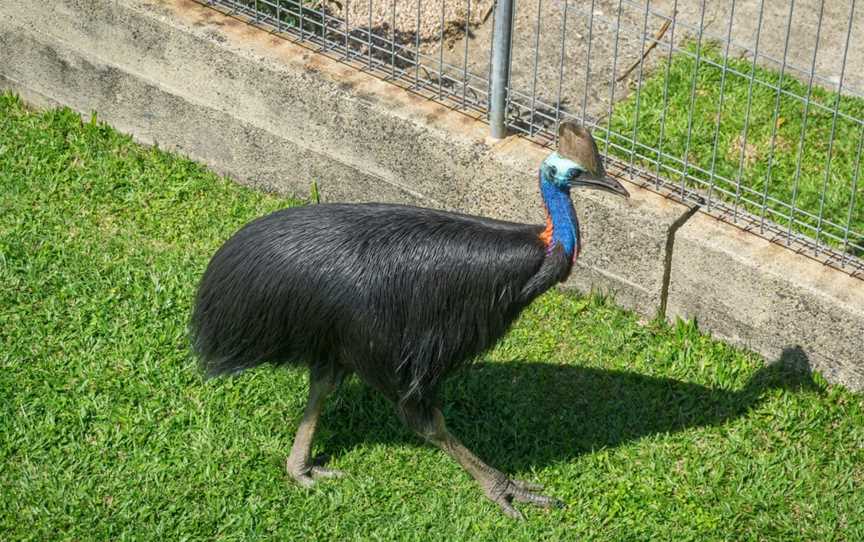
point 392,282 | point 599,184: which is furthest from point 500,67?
point 392,282

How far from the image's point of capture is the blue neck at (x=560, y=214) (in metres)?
5.08

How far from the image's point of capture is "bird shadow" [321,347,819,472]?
19.3ft

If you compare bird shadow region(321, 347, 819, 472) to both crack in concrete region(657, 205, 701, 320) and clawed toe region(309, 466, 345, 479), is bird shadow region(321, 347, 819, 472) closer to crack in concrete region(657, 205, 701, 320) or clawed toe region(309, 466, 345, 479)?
clawed toe region(309, 466, 345, 479)

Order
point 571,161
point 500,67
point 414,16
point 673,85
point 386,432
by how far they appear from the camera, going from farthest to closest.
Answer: point 414,16, point 673,85, point 500,67, point 386,432, point 571,161

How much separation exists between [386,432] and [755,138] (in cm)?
261

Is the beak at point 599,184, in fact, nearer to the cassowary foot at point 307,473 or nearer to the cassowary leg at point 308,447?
the cassowary leg at point 308,447

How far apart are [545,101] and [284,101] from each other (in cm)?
136

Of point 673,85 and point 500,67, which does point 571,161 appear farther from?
point 673,85

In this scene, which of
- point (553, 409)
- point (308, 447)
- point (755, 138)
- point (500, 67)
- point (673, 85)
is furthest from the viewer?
point (673, 85)

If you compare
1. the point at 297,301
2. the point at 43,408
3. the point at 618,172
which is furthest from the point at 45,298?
the point at 618,172

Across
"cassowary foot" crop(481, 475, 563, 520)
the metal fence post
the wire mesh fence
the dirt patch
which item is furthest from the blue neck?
the dirt patch

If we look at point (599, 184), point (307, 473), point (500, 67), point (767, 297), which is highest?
point (599, 184)

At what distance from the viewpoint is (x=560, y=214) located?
509 centimetres

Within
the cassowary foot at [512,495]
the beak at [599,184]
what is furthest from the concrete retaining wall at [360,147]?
the cassowary foot at [512,495]
